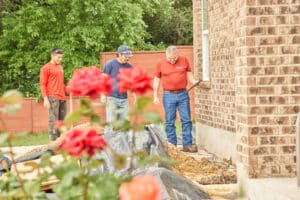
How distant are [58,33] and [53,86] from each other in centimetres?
1285

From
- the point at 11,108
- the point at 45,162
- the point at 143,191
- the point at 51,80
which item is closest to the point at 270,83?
the point at 45,162

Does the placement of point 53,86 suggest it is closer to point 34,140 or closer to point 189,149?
point 189,149

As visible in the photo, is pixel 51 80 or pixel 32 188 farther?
pixel 51 80

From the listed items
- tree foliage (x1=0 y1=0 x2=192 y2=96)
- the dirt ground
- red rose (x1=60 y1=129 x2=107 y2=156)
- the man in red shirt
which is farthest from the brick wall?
tree foliage (x1=0 y1=0 x2=192 y2=96)

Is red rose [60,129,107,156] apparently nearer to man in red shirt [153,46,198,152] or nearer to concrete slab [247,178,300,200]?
concrete slab [247,178,300,200]

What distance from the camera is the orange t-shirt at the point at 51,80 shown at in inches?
556

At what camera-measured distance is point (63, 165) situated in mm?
3086

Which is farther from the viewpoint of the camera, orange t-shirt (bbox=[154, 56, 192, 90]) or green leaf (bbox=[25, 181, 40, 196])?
orange t-shirt (bbox=[154, 56, 192, 90])

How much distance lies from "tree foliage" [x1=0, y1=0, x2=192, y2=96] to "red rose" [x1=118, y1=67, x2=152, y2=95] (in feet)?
77.4

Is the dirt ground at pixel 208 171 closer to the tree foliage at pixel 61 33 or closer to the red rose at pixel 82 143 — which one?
the red rose at pixel 82 143

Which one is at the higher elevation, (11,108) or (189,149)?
(11,108)

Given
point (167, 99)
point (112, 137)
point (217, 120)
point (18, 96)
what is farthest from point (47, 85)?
point (18, 96)

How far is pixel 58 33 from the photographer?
2692 centimetres

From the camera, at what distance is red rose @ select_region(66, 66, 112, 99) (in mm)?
2785
